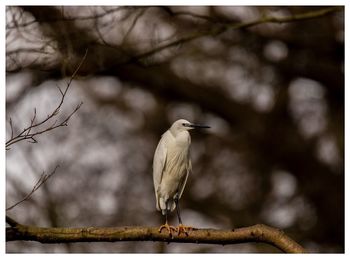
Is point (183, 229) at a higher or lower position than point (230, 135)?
lower

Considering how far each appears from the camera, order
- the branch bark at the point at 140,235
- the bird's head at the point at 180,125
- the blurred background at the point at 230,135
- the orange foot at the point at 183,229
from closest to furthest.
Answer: the branch bark at the point at 140,235, the orange foot at the point at 183,229, the bird's head at the point at 180,125, the blurred background at the point at 230,135

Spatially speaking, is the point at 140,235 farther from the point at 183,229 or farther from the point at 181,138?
the point at 181,138

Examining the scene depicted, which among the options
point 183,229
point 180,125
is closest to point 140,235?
point 183,229

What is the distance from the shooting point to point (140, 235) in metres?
4.02

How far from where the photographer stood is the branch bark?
3824mm

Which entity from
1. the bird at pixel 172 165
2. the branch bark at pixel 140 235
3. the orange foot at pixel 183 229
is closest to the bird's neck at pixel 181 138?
the bird at pixel 172 165

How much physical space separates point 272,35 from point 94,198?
141 inches

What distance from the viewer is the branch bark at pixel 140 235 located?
3824mm

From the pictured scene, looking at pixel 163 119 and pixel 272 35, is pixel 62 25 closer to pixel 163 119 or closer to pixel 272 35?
pixel 272 35

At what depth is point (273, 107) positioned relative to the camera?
38.7ft

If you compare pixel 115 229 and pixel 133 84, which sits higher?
pixel 133 84

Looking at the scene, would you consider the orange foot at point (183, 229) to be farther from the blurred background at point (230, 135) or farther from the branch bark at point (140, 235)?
the blurred background at point (230, 135)

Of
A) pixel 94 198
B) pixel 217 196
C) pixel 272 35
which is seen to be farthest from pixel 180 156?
pixel 217 196

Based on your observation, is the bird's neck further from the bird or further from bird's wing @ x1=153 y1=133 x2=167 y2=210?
bird's wing @ x1=153 y1=133 x2=167 y2=210
